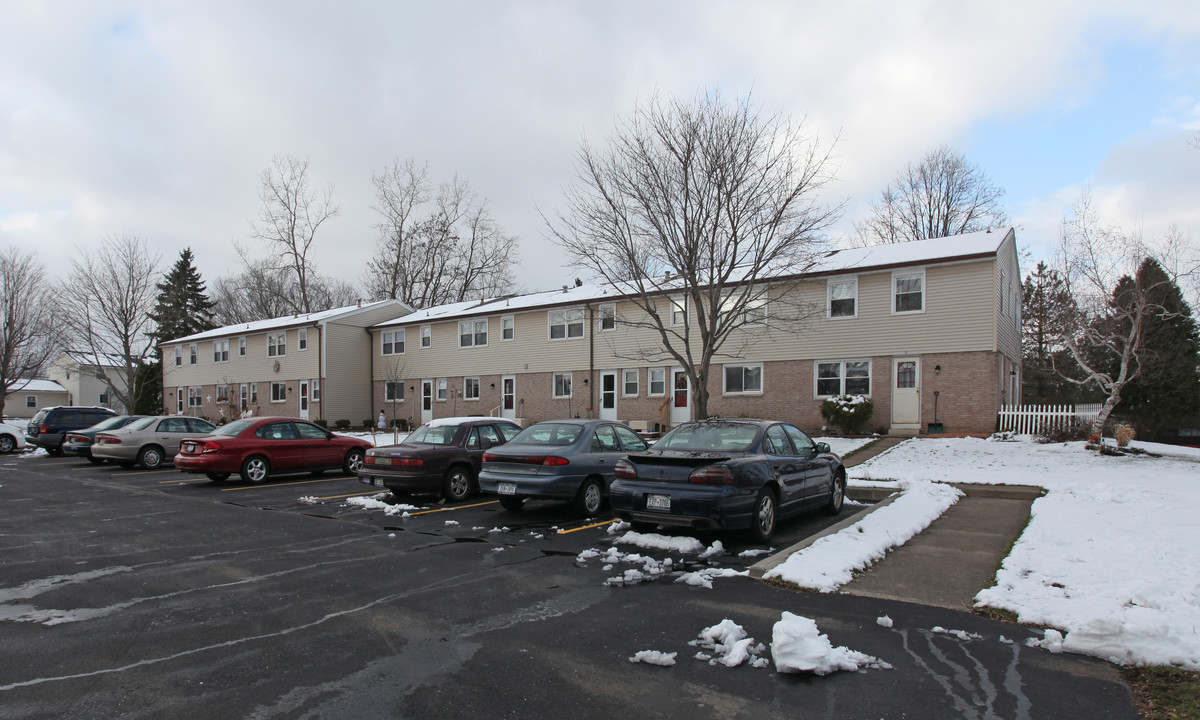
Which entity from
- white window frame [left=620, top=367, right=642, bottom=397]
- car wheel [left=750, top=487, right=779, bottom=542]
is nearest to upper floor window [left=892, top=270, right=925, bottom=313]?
white window frame [left=620, top=367, right=642, bottom=397]

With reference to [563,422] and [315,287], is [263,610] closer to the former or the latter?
[563,422]

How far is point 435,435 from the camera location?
1156 cm

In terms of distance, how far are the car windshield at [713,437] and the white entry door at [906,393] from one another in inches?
577

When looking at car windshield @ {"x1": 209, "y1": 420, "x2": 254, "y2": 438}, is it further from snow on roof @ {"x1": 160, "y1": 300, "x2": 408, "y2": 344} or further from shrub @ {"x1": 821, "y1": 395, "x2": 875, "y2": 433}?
snow on roof @ {"x1": 160, "y1": 300, "x2": 408, "y2": 344}

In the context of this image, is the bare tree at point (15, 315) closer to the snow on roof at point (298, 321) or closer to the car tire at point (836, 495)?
the snow on roof at point (298, 321)

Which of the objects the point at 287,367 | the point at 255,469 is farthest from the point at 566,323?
the point at 287,367

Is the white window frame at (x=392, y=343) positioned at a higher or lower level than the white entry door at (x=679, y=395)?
higher

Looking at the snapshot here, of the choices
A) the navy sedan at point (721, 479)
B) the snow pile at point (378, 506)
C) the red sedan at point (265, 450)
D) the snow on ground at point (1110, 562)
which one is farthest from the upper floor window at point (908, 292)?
the snow pile at point (378, 506)

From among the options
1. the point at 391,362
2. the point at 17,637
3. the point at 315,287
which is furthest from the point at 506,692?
the point at 315,287

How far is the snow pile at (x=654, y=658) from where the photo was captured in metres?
4.23

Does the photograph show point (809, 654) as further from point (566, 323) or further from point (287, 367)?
point (287, 367)

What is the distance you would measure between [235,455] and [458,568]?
9264 millimetres

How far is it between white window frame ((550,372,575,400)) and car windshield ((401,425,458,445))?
1754cm

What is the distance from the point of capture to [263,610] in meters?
5.39
